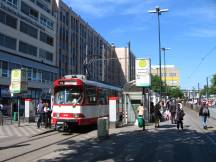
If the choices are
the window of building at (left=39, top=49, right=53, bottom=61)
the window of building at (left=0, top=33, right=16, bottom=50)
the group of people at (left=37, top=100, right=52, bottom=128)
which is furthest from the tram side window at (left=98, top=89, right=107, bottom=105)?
the window of building at (left=39, top=49, right=53, bottom=61)

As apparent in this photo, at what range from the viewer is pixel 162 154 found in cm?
1523

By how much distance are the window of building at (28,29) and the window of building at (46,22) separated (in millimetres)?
3663

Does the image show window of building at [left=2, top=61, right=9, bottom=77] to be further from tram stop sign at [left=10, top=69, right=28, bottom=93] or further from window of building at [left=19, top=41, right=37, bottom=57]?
tram stop sign at [left=10, top=69, right=28, bottom=93]

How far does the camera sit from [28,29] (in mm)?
65188

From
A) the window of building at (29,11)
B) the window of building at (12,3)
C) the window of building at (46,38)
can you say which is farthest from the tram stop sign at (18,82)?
the window of building at (46,38)

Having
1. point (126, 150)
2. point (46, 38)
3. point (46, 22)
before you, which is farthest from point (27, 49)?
point (126, 150)

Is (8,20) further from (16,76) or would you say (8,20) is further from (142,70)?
(142,70)

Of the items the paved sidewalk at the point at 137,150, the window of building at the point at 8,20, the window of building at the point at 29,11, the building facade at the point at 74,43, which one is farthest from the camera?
the building facade at the point at 74,43

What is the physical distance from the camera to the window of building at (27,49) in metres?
62.3

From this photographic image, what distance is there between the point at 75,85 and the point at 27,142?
6.53 m

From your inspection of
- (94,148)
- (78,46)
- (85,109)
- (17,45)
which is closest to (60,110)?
(85,109)

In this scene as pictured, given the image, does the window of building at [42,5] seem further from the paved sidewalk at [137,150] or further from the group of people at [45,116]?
the paved sidewalk at [137,150]

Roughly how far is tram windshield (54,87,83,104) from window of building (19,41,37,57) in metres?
37.0

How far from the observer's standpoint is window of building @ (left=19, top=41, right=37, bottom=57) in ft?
204
